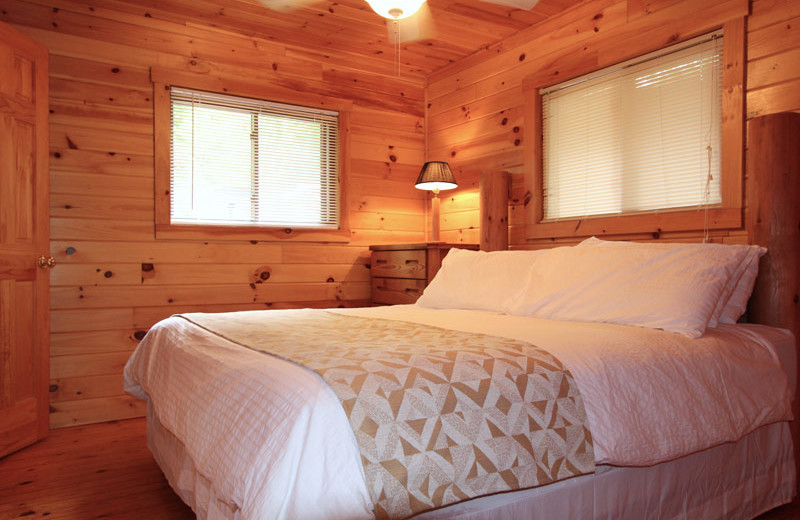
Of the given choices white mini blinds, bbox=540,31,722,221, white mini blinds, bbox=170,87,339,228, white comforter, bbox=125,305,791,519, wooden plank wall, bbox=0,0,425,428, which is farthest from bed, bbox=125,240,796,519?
white mini blinds, bbox=170,87,339,228

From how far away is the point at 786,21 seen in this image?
227cm

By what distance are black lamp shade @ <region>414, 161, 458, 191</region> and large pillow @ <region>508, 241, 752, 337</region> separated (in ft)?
4.77

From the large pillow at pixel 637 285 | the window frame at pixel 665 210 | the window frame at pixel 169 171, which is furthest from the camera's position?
the window frame at pixel 169 171

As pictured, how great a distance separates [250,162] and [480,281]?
184 centimetres

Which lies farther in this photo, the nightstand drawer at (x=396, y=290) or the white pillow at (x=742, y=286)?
the nightstand drawer at (x=396, y=290)

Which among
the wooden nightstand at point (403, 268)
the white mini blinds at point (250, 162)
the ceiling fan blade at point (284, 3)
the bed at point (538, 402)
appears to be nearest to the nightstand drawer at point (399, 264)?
the wooden nightstand at point (403, 268)

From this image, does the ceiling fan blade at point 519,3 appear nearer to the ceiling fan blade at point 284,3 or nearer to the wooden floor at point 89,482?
the ceiling fan blade at point 284,3

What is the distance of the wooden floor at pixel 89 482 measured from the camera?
6.73ft

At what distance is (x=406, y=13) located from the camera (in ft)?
8.32

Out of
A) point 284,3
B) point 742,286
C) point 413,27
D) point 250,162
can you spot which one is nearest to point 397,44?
point 413,27

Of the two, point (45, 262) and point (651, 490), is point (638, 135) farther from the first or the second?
point (45, 262)

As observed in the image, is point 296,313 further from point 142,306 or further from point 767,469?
point 767,469

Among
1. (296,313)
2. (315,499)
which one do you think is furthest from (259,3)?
(315,499)

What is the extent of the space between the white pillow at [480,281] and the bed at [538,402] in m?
0.04
